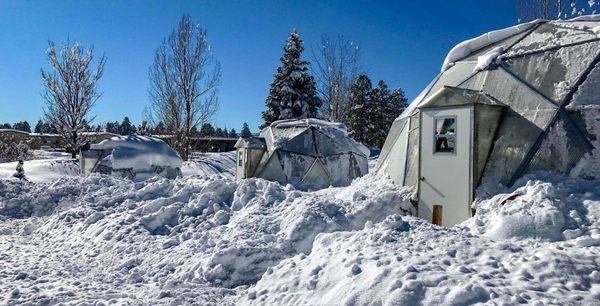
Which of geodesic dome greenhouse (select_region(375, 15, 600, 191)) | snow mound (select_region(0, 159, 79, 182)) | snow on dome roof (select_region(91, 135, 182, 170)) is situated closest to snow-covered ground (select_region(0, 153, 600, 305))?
geodesic dome greenhouse (select_region(375, 15, 600, 191))

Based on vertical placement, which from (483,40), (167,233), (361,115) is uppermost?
(361,115)

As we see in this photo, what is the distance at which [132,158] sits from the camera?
51.6 ft

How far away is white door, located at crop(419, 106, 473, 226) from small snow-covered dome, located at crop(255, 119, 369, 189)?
7412mm

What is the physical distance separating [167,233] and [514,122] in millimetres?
6407

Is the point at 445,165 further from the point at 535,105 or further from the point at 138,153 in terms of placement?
the point at 138,153

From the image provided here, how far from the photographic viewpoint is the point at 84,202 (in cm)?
893

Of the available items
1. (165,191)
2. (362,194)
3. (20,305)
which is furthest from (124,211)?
(362,194)

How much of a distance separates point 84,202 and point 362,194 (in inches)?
251

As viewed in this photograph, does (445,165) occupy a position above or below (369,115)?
below

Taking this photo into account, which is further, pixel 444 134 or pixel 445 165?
pixel 444 134

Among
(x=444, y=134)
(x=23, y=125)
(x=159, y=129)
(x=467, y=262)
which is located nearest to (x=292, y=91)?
(x=159, y=129)

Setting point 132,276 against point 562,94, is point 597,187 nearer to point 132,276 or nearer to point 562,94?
point 562,94

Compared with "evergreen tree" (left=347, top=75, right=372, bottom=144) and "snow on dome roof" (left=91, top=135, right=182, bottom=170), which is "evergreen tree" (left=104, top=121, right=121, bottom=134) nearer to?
"evergreen tree" (left=347, top=75, right=372, bottom=144)

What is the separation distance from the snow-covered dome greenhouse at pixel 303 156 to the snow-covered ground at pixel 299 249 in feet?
20.2
